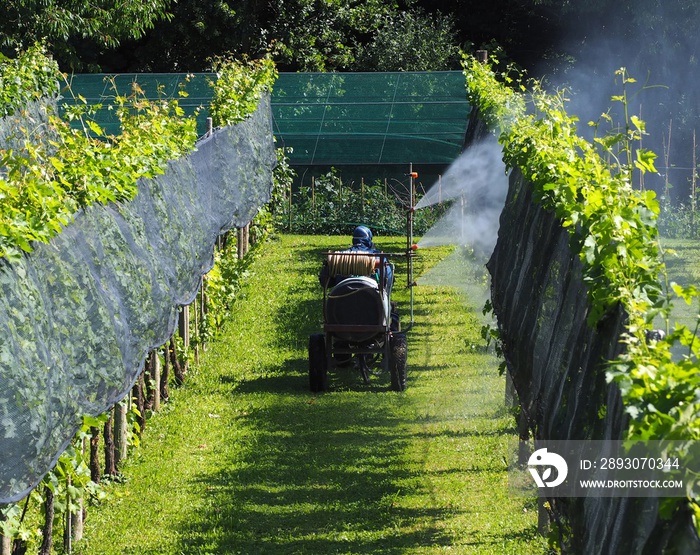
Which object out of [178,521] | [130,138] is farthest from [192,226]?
[178,521]

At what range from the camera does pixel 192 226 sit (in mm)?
10961

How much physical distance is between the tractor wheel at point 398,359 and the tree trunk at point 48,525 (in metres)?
4.92

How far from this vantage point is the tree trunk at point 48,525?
22.8 ft

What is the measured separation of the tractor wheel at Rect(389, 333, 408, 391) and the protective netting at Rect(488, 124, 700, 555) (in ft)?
5.70

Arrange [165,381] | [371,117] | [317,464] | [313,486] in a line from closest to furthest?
[313,486] → [317,464] → [165,381] → [371,117]

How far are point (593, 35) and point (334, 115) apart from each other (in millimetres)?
13640

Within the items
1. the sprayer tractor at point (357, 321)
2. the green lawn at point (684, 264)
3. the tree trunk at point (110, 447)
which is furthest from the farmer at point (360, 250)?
the tree trunk at point (110, 447)

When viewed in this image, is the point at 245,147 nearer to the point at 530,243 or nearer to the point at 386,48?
the point at 530,243

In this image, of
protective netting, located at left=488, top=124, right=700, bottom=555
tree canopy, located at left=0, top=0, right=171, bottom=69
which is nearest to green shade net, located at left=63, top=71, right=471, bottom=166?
tree canopy, located at left=0, top=0, right=171, bottom=69

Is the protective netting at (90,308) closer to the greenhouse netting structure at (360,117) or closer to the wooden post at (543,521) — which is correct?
the wooden post at (543,521)

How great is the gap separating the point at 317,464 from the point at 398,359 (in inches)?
85.7

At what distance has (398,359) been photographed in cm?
1146

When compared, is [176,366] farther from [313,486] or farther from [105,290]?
[105,290]

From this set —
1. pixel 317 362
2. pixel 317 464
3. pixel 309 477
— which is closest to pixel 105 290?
pixel 309 477
